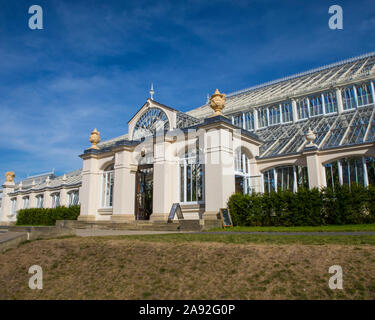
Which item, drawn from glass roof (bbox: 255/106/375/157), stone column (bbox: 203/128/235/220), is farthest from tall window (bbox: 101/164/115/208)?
glass roof (bbox: 255/106/375/157)

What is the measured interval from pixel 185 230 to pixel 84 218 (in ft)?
36.3

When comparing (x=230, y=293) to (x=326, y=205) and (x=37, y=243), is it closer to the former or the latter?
(x=37, y=243)

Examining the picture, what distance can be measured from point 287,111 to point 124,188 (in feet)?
52.9

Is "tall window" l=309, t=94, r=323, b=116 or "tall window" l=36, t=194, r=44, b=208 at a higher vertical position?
"tall window" l=309, t=94, r=323, b=116

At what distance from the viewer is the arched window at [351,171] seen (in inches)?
664

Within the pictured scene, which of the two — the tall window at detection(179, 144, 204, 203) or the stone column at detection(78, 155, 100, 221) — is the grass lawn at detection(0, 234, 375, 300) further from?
the stone column at detection(78, 155, 100, 221)

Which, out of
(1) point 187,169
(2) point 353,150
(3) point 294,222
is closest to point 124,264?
(3) point 294,222

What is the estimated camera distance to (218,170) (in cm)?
1648

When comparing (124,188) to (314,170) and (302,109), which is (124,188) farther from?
(302,109)

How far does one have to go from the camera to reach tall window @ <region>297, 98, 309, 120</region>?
26.6 m

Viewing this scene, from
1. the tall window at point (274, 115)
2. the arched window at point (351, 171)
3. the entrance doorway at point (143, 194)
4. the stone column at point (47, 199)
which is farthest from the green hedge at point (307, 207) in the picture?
the stone column at point (47, 199)

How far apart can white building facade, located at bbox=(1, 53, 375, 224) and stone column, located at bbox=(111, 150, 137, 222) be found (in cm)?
7

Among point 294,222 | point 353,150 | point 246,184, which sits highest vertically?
point 353,150

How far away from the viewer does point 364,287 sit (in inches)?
200
